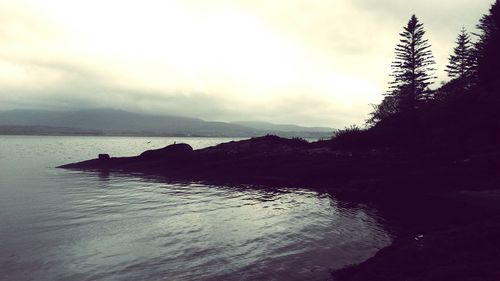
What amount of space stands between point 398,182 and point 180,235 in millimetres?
18550

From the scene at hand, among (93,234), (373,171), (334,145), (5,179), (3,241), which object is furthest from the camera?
(334,145)

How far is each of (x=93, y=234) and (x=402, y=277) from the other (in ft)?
42.2

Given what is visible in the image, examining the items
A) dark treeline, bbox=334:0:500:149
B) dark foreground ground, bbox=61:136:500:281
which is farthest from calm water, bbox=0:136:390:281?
dark treeline, bbox=334:0:500:149

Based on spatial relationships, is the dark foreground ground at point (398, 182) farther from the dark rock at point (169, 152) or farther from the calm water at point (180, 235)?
the calm water at point (180, 235)

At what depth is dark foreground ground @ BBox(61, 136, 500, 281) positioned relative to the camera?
9.73 meters

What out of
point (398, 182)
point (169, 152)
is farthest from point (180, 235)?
point (169, 152)

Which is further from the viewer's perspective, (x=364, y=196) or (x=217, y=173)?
(x=217, y=173)

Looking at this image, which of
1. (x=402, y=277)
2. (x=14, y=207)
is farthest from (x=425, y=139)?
(x=14, y=207)

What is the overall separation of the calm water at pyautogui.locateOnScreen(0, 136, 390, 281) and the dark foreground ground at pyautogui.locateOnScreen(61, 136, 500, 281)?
1.92 m

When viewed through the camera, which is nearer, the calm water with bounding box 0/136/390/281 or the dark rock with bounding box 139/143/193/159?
the calm water with bounding box 0/136/390/281

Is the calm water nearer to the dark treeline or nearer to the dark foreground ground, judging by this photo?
the dark foreground ground

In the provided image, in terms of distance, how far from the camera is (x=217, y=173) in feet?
121

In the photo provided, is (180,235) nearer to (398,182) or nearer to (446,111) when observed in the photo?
(398,182)

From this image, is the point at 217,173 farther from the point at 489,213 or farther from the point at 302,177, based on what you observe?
the point at 489,213
